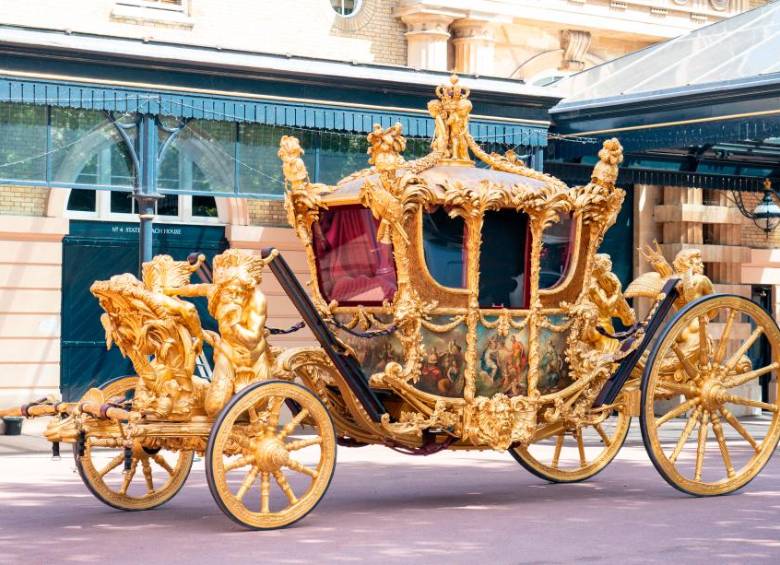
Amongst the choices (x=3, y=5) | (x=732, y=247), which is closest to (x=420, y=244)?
(x=3, y=5)

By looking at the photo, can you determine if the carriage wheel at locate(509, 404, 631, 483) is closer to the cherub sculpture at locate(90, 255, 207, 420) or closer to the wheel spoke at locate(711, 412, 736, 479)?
the wheel spoke at locate(711, 412, 736, 479)

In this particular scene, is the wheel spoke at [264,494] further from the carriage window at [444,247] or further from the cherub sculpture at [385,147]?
the cherub sculpture at [385,147]

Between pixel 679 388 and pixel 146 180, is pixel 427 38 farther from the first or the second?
pixel 679 388

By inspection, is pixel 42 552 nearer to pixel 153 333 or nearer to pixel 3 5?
pixel 153 333

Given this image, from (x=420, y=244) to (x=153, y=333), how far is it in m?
1.97

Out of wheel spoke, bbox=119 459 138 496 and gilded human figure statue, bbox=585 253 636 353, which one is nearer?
wheel spoke, bbox=119 459 138 496

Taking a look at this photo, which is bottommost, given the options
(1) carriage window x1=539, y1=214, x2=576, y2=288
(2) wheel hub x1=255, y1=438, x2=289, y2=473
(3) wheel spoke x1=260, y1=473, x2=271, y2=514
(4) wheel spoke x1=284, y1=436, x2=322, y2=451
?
(3) wheel spoke x1=260, y1=473, x2=271, y2=514

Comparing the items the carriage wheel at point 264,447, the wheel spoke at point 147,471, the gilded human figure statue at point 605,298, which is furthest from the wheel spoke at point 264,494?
the gilded human figure statue at point 605,298

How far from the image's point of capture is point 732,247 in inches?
1014

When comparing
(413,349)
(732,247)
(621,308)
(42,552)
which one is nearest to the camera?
(42,552)

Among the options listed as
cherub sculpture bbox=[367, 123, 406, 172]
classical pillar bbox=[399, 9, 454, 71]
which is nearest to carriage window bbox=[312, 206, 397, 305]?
cherub sculpture bbox=[367, 123, 406, 172]

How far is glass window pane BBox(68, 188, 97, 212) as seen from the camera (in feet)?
68.2

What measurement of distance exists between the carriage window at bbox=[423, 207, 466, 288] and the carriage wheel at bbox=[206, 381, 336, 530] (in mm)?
1487

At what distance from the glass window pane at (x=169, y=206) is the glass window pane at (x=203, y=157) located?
3150mm
